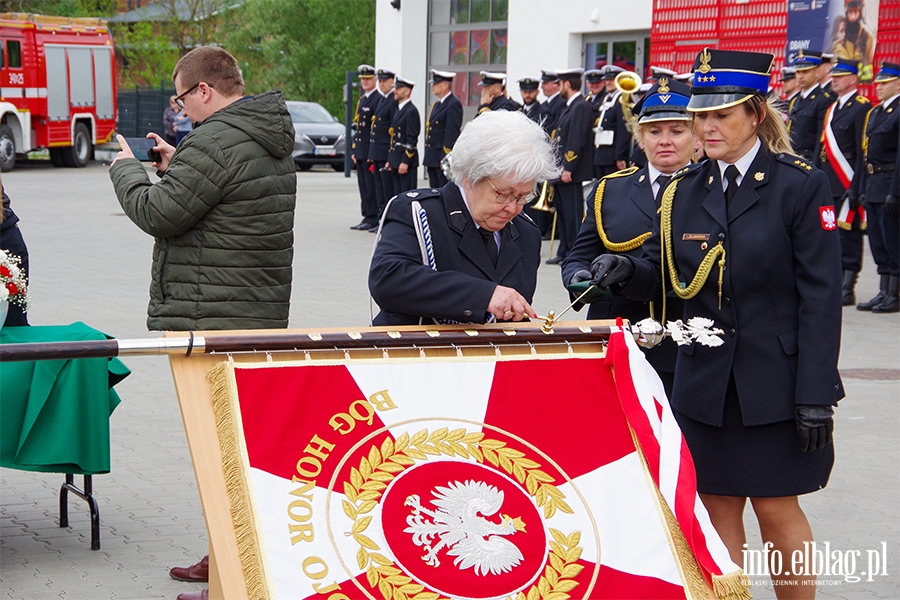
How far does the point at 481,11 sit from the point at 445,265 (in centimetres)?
2232

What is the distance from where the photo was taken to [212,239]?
4.38 m

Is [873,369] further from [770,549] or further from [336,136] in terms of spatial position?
[336,136]

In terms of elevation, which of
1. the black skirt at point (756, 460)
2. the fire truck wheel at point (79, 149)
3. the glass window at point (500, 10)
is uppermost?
the glass window at point (500, 10)

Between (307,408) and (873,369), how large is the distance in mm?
6483

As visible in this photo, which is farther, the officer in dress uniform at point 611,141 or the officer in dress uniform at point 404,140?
the officer in dress uniform at point 404,140

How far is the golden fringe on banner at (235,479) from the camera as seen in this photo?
2520mm

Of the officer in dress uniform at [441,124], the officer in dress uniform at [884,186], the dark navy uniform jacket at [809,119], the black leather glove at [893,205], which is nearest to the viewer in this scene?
the black leather glove at [893,205]

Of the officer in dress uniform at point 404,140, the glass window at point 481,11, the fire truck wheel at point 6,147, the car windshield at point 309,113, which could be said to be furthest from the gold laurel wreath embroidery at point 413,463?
the car windshield at point 309,113

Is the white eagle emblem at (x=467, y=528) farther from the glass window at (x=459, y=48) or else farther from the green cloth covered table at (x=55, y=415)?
the glass window at (x=459, y=48)

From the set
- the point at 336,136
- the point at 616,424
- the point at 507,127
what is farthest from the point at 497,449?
the point at 336,136

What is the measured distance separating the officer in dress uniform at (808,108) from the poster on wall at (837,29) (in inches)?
99.4

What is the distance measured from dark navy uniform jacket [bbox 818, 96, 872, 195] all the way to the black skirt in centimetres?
820

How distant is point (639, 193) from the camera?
4.41 metres

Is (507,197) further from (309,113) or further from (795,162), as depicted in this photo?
(309,113)
